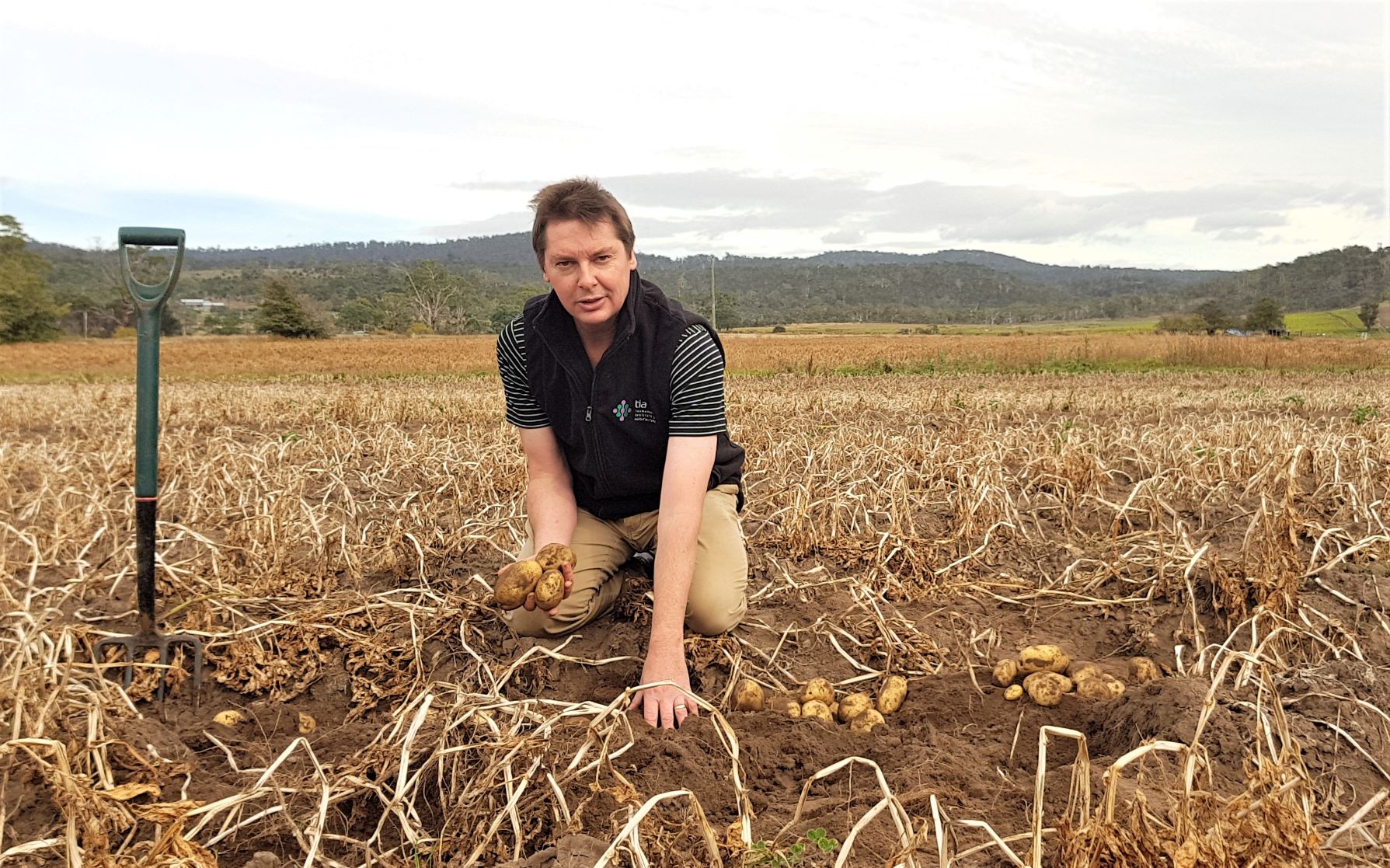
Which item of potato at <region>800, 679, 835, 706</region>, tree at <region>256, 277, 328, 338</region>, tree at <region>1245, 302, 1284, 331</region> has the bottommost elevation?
potato at <region>800, 679, 835, 706</region>

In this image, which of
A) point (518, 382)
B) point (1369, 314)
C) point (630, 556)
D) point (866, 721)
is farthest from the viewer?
point (1369, 314)

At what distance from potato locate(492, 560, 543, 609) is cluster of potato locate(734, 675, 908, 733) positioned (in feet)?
2.48

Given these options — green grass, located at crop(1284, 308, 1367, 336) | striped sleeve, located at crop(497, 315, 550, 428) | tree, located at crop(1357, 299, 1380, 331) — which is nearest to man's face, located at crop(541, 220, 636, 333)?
striped sleeve, located at crop(497, 315, 550, 428)

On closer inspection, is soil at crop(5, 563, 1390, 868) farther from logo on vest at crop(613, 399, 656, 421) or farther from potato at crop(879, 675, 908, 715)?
logo on vest at crop(613, 399, 656, 421)

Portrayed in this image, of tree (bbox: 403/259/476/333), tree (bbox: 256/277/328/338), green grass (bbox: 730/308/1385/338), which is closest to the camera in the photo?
tree (bbox: 256/277/328/338)

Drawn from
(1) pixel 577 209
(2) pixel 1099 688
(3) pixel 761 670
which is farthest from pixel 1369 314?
(1) pixel 577 209

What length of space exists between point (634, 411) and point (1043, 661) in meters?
1.58

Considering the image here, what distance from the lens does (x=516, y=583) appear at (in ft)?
9.37

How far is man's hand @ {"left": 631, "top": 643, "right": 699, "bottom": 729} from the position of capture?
8.45ft

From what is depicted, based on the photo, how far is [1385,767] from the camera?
237 centimetres

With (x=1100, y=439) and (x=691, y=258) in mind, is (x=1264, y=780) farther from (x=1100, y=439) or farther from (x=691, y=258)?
(x=691, y=258)

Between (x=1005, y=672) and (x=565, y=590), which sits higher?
(x=565, y=590)

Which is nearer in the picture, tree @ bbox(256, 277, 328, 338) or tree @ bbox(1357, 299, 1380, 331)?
tree @ bbox(256, 277, 328, 338)

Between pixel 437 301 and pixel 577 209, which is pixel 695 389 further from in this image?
Answer: pixel 437 301
